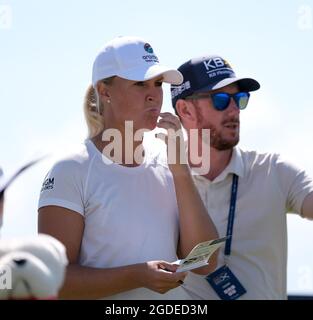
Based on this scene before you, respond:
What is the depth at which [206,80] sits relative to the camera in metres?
5.34

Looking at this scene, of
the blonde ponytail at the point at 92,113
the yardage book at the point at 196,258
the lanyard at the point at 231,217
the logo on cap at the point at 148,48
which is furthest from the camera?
the lanyard at the point at 231,217

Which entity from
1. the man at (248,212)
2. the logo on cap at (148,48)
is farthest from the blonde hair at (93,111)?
the man at (248,212)

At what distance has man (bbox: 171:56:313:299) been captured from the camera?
4.80 metres

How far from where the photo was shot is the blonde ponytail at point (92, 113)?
4.52m

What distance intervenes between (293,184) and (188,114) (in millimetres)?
860

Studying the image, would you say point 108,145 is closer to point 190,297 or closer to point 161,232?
point 161,232

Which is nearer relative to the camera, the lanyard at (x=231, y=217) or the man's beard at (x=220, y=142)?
the lanyard at (x=231, y=217)

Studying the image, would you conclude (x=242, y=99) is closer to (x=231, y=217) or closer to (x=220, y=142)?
(x=220, y=142)

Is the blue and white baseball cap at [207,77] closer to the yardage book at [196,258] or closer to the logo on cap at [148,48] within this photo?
the logo on cap at [148,48]

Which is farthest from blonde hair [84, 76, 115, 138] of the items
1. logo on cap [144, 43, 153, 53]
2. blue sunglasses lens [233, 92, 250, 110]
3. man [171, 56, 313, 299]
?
blue sunglasses lens [233, 92, 250, 110]

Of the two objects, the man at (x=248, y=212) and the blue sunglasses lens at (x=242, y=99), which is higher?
the blue sunglasses lens at (x=242, y=99)

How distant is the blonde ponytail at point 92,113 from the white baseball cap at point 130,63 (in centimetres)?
9

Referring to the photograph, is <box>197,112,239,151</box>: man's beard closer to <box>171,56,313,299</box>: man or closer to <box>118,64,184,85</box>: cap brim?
<box>171,56,313,299</box>: man
